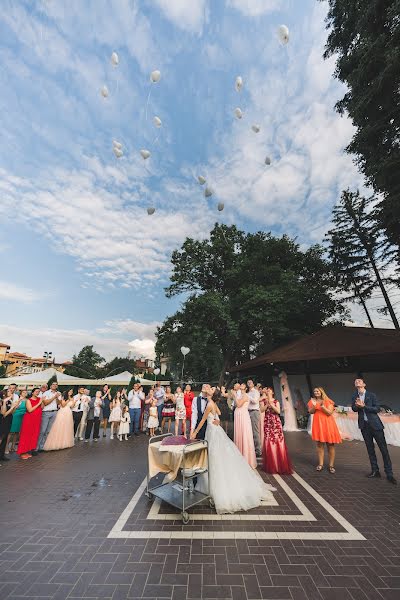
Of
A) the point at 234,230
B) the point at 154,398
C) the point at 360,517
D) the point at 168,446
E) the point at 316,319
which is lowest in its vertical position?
the point at 360,517

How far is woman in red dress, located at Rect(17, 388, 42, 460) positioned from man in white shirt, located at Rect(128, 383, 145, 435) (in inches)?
139

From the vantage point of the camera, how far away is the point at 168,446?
4465 mm

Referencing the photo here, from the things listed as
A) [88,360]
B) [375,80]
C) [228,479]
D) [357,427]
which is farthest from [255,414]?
[88,360]

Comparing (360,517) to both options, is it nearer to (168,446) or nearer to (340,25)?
(168,446)

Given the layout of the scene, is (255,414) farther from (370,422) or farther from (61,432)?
(61,432)

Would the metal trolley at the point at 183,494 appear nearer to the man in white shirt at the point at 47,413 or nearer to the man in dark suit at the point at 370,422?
the man in dark suit at the point at 370,422

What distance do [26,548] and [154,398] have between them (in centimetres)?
883

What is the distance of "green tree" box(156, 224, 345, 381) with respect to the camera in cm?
2081

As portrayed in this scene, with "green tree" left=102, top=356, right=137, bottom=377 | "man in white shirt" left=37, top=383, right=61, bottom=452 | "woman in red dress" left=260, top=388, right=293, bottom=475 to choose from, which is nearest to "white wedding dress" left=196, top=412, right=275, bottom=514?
"woman in red dress" left=260, top=388, right=293, bottom=475

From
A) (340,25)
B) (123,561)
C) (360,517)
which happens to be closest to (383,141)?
(340,25)

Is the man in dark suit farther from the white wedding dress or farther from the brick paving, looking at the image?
the white wedding dress

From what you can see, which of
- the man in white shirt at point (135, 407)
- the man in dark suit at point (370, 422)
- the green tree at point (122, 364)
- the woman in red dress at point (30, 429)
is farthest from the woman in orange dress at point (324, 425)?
the green tree at point (122, 364)

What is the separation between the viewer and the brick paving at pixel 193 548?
2.78 metres

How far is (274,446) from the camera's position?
6648 millimetres
